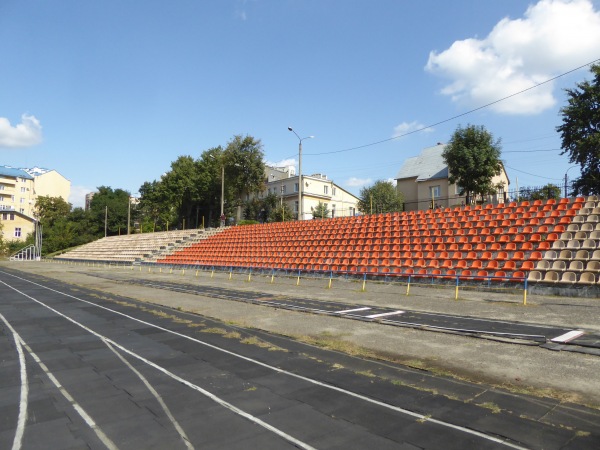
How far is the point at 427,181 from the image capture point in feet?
139

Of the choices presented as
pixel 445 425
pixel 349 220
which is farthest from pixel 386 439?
pixel 349 220

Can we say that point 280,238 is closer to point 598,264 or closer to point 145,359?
point 598,264

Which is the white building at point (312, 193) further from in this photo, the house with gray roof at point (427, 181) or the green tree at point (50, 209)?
the green tree at point (50, 209)

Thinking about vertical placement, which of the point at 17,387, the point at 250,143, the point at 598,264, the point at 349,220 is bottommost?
the point at 17,387

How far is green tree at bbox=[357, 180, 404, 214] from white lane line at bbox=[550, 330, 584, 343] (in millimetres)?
31794

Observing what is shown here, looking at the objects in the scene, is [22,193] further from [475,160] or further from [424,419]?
[424,419]

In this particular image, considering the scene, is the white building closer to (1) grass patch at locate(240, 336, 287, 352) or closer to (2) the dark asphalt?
(2) the dark asphalt

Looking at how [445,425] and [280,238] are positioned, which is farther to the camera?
[280,238]

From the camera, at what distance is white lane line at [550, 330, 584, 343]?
8103mm

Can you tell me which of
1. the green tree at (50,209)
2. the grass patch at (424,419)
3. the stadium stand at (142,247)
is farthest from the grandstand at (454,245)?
the green tree at (50,209)

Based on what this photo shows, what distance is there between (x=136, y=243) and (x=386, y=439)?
51.2 metres

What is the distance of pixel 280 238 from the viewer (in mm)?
31438

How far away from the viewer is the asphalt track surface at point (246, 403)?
4117 mm

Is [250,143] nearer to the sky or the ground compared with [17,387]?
nearer to the sky
